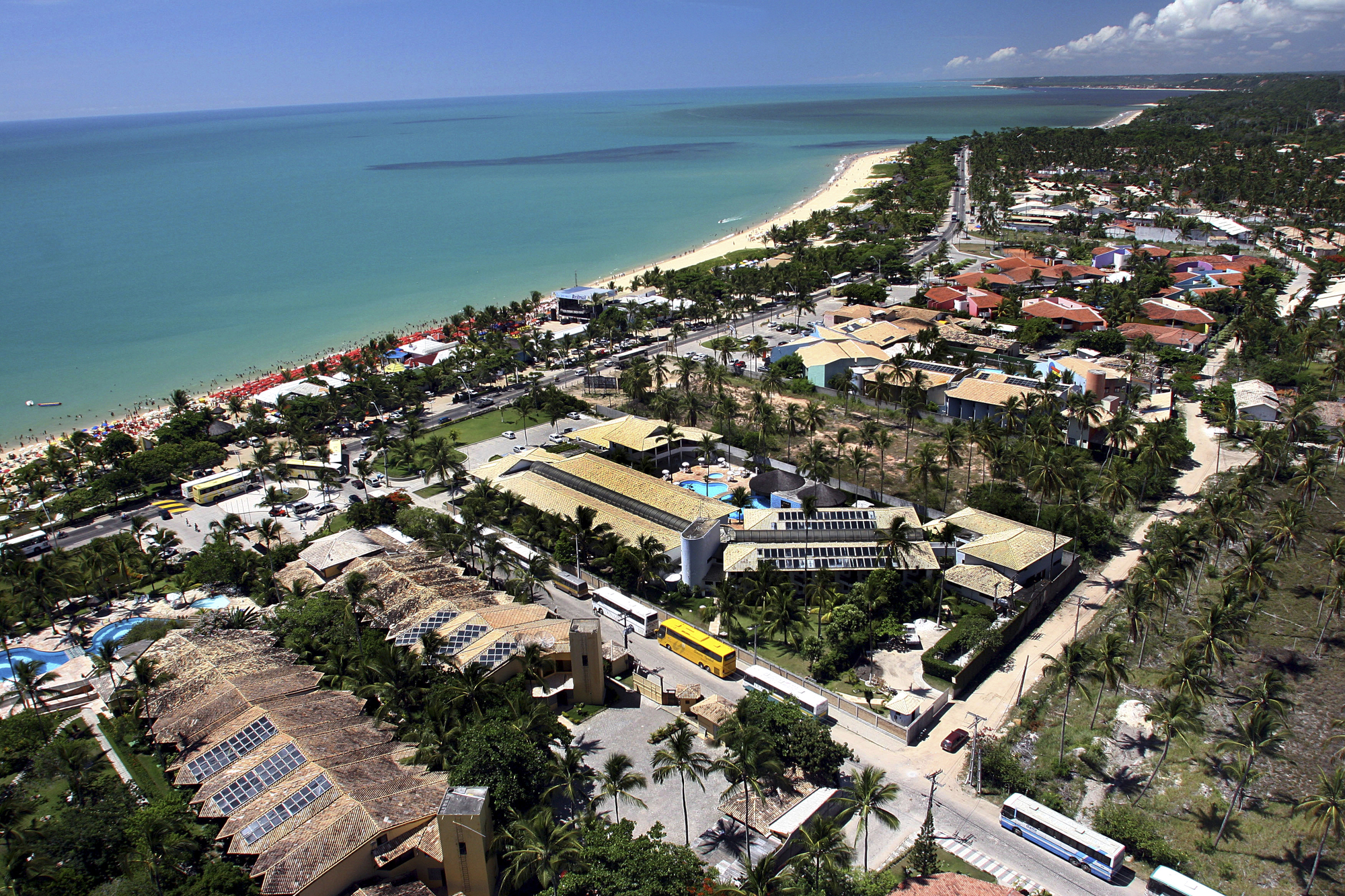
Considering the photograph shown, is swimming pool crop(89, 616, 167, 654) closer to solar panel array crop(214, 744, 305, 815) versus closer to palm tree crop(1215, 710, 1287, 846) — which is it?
solar panel array crop(214, 744, 305, 815)

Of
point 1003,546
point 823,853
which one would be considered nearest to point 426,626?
point 823,853

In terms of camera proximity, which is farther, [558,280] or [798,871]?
[558,280]

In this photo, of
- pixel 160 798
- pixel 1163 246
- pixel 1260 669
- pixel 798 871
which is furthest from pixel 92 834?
pixel 1163 246

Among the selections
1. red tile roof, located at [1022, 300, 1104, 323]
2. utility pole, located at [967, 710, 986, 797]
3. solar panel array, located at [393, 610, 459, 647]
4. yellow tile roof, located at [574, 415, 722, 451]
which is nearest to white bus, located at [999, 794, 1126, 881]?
utility pole, located at [967, 710, 986, 797]

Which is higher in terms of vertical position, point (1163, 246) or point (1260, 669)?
point (1163, 246)

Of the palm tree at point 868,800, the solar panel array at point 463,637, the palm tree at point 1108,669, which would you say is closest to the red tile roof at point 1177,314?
the palm tree at point 1108,669

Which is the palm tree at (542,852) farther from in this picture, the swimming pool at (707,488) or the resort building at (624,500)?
the swimming pool at (707,488)

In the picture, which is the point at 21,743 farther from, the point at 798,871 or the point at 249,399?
the point at 249,399
